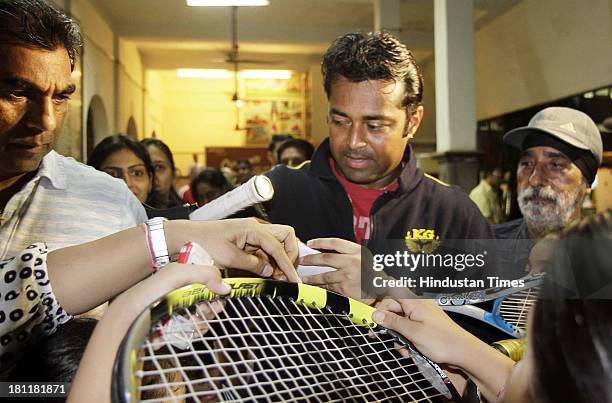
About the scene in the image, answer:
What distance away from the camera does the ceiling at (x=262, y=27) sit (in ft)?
3.80

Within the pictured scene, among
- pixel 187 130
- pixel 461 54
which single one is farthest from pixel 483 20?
pixel 187 130

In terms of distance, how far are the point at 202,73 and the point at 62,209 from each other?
28.1 inches

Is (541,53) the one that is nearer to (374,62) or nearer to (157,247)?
(374,62)

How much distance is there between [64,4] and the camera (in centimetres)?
83

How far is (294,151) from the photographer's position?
5.20 ft

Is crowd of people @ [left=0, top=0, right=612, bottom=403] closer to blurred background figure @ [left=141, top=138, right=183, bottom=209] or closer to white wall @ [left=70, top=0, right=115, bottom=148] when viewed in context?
blurred background figure @ [left=141, top=138, right=183, bottom=209]

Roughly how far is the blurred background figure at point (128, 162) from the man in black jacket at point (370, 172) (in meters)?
0.22

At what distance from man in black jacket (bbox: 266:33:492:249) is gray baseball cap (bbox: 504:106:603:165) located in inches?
7.9

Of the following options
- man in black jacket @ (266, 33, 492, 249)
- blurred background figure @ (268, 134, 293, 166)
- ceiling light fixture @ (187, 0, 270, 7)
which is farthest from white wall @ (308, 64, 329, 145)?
ceiling light fixture @ (187, 0, 270, 7)

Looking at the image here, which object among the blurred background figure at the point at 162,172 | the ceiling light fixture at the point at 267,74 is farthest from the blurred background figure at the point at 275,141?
the blurred background figure at the point at 162,172

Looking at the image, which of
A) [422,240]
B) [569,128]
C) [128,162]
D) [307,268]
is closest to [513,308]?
[422,240]

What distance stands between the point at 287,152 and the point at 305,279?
914 mm

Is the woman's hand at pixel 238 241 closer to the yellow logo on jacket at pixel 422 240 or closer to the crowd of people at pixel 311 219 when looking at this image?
the crowd of people at pixel 311 219

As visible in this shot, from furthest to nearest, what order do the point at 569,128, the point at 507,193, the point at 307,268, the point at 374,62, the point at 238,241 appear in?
the point at 507,193, the point at 569,128, the point at 374,62, the point at 307,268, the point at 238,241
